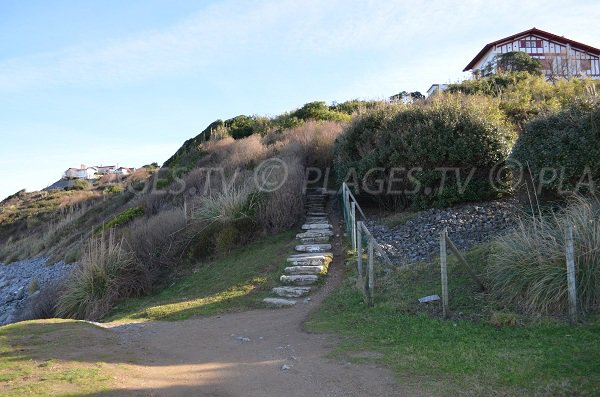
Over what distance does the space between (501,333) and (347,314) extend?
2.68m

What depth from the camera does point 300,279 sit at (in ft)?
36.9

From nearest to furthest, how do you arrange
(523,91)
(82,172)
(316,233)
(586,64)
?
(316,233) < (523,91) < (586,64) < (82,172)

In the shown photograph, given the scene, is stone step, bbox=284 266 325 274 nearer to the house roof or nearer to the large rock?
the large rock

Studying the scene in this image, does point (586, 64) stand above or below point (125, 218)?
above

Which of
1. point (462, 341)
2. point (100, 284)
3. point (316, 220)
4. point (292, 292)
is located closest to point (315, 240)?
point (316, 220)

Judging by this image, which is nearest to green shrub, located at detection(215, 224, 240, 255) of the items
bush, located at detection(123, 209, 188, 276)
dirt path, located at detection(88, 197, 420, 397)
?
bush, located at detection(123, 209, 188, 276)

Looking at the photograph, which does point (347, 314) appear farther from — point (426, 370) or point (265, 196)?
point (265, 196)

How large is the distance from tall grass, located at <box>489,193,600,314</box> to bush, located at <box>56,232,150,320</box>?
8566 millimetres

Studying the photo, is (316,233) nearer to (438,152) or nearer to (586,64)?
(438,152)

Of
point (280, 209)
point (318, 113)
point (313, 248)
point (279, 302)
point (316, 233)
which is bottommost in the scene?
point (279, 302)

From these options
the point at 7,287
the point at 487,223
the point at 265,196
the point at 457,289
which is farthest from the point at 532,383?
the point at 7,287

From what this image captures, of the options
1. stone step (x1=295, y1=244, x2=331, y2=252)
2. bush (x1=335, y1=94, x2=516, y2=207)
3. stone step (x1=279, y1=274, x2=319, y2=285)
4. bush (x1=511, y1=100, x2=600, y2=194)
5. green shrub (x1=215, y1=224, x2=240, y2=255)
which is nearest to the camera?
bush (x1=511, y1=100, x2=600, y2=194)

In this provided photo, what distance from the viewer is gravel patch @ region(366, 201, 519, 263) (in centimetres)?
1065

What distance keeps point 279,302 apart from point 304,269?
61.7 inches
